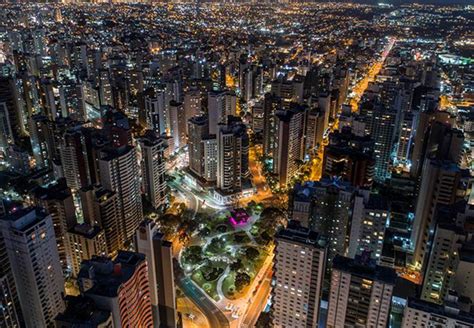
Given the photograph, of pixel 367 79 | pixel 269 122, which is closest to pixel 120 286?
pixel 269 122

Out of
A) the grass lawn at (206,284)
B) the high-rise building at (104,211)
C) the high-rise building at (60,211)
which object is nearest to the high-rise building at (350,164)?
the grass lawn at (206,284)

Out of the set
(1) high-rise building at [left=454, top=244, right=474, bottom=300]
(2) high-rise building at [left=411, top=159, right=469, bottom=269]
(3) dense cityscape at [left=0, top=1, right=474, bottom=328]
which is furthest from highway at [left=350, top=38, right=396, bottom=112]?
(1) high-rise building at [left=454, top=244, right=474, bottom=300]

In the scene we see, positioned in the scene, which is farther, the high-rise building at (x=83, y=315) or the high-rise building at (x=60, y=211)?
the high-rise building at (x=60, y=211)

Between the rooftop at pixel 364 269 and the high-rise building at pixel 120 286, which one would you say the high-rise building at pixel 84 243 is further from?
the rooftop at pixel 364 269

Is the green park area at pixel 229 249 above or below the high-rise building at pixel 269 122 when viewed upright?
below

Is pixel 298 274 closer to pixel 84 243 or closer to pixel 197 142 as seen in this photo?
pixel 84 243

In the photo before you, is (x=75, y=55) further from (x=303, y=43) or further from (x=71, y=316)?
(x=71, y=316)
